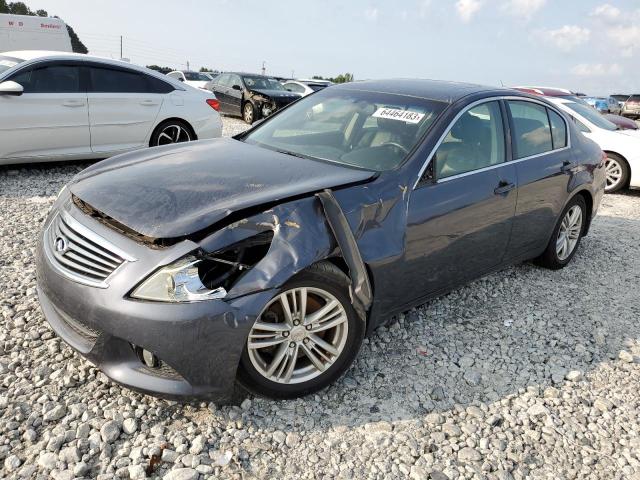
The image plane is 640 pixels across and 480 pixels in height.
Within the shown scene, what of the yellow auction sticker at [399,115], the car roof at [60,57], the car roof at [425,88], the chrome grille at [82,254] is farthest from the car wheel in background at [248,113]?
the chrome grille at [82,254]

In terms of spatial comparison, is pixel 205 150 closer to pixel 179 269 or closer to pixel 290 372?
pixel 179 269

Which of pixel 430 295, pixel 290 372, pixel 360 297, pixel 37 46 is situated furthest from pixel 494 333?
pixel 37 46

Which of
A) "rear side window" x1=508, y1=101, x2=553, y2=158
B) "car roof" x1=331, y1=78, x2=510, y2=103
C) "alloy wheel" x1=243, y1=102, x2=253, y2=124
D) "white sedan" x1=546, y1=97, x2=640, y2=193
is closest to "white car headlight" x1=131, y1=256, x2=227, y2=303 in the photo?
"car roof" x1=331, y1=78, x2=510, y2=103

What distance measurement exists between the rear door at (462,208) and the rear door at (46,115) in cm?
499

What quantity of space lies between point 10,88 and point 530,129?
542cm

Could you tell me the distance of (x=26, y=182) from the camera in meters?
6.10

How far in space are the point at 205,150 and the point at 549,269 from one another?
128 inches

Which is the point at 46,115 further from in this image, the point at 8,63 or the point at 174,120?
the point at 174,120

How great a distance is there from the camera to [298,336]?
101 inches

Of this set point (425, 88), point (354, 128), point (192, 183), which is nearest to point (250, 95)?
point (425, 88)

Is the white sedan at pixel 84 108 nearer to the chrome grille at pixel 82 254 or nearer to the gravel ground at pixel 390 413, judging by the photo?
the gravel ground at pixel 390 413

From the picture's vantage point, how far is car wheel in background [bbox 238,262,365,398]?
8.03ft

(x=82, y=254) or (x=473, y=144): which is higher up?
(x=473, y=144)

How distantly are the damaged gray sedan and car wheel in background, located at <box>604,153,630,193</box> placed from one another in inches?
221
